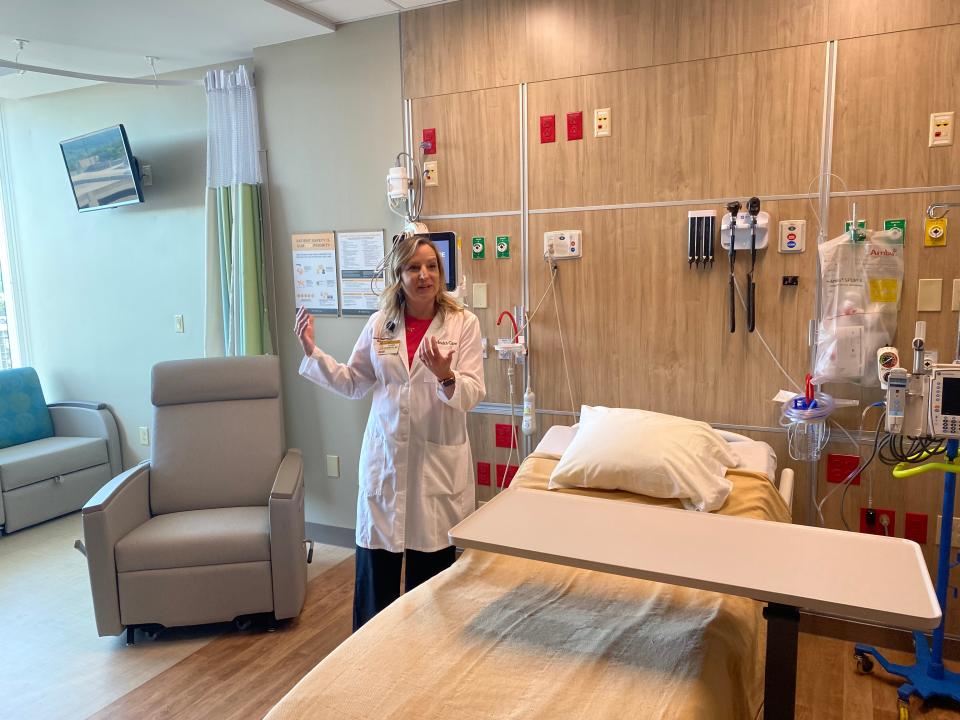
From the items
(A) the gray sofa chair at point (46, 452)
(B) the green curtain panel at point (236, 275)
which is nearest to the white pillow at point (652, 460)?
(B) the green curtain panel at point (236, 275)

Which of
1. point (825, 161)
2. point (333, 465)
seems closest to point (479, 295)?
point (333, 465)

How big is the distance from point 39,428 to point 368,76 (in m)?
3.21

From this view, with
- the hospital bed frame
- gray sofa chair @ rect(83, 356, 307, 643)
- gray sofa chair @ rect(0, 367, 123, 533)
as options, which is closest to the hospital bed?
the hospital bed frame

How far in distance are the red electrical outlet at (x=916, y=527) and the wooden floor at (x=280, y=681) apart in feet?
1.48

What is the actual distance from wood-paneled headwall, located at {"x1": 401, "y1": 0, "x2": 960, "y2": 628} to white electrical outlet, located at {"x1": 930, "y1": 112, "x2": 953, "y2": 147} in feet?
0.09

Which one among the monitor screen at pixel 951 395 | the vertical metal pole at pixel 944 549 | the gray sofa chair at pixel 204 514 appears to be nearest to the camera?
the monitor screen at pixel 951 395

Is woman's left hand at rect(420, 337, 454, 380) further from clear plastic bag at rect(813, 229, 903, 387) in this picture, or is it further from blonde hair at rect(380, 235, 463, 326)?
clear plastic bag at rect(813, 229, 903, 387)

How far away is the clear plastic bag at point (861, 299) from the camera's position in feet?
8.06

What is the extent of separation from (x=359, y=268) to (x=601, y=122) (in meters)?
1.43

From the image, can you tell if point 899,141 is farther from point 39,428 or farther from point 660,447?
point 39,428

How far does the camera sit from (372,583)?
2.42 m

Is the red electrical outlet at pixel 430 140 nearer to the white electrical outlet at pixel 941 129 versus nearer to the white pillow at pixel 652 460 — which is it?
the white pillow at pixel 652 460

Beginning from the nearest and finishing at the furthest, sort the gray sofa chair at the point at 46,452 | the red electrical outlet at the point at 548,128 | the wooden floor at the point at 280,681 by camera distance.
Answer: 1. the wooden floor at the point at 280,681
2. the red electrical outlet at the point at 548,128
3. the gray sofa chair at the point at 46,452

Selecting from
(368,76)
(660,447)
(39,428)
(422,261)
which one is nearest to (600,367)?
(660,447)
